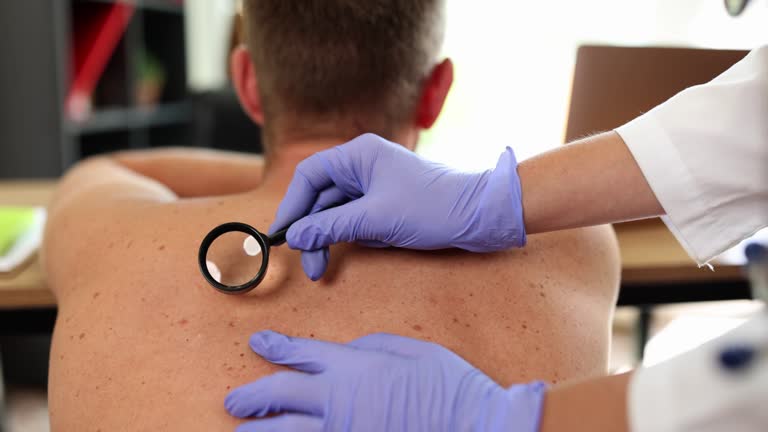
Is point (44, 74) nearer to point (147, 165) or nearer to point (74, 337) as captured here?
point (147, 165)

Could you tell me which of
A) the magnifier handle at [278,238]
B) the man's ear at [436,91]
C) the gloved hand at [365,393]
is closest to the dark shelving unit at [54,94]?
the man's ear at [436,91]

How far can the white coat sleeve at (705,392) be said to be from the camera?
453mm

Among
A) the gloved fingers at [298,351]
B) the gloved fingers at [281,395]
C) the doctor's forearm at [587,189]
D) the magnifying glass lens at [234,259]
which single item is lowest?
the gloved fingers at [281,395]

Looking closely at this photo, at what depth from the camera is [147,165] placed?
1.57 metres

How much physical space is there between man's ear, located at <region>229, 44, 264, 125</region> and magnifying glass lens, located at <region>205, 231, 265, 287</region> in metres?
0.27

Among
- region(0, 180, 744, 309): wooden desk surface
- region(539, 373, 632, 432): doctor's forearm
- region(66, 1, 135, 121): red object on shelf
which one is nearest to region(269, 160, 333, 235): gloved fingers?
region(539, 373, 632, 432): doctor's forearm

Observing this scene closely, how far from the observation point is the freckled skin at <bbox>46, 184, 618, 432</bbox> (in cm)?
71

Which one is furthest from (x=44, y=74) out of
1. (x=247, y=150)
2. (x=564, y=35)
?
(x=564, y=35)

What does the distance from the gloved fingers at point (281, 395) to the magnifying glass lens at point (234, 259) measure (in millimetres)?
137

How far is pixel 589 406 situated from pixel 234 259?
17.4 inches

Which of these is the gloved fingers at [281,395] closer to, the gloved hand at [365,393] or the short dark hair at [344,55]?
the gloved hand at [365,393]

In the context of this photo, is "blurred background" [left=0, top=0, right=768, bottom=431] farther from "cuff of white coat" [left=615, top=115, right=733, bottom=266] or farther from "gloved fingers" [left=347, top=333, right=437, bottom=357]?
"gloved fingers" [left=347, top=333, right=437, bottom=357]

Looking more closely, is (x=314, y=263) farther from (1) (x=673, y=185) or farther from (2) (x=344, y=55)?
(1) (x=673, y=185)

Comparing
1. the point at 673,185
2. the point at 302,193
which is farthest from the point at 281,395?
the point at 673,185
